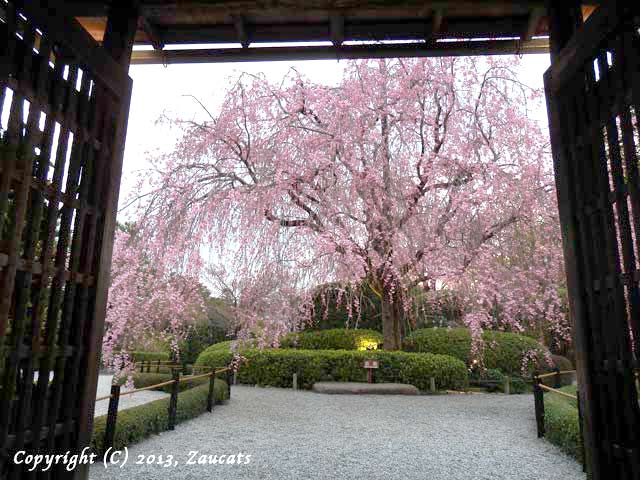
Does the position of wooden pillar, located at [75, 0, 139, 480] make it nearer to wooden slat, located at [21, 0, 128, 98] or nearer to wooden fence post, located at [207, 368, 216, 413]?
wooden slat, located at [21, 0, 128, 98]

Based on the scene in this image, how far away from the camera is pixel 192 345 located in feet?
49.7

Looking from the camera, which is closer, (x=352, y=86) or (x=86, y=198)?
(x=86, y=198)

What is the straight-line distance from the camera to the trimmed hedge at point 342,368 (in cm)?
1021

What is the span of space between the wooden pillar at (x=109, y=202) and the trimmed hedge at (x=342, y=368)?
8.70m

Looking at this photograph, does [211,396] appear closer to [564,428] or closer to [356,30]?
[564,428]

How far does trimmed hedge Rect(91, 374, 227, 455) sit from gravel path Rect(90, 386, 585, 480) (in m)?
0.15

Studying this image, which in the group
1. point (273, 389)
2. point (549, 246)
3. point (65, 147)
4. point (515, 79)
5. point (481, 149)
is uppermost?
point (515, 79)

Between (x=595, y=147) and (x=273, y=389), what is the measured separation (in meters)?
9.62

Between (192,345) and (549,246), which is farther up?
(549,246)

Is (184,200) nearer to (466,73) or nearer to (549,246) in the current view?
(466,73)

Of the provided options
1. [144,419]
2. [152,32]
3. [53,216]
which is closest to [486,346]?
[144,419]

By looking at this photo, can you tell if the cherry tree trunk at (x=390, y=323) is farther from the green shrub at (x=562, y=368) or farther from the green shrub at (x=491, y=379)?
the green shrub at (x=562, y=368)

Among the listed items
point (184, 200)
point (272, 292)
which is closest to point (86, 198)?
point (184, 200)

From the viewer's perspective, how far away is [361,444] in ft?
16.8
